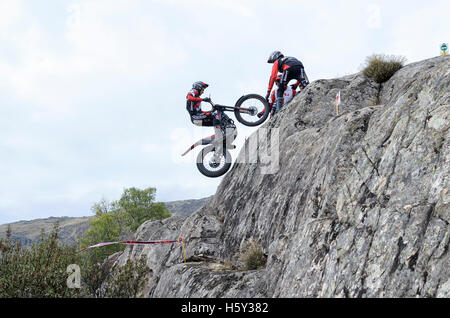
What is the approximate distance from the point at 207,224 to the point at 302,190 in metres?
5.93

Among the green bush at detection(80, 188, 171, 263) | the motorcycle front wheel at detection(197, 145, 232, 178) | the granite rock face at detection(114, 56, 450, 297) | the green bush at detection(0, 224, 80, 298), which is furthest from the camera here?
the green bush at detection(80, 188, 171, 263)

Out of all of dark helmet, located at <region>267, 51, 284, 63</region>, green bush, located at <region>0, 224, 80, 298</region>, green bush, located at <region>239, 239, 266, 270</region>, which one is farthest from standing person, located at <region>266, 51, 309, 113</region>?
green bush, located at <region>0, 224, 80, 298</region>

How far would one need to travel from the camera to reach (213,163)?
16.5 metres

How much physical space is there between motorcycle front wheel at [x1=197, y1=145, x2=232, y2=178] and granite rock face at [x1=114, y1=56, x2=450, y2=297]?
8.70ft

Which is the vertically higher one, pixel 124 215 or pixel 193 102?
pixel 193 102

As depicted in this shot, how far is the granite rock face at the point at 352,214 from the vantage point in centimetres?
555

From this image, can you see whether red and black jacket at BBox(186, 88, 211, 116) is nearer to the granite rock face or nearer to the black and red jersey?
the black and red jersey

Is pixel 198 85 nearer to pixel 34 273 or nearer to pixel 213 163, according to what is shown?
pixel 213 163

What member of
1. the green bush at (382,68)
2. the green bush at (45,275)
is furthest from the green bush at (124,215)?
the green bush at (382,68)

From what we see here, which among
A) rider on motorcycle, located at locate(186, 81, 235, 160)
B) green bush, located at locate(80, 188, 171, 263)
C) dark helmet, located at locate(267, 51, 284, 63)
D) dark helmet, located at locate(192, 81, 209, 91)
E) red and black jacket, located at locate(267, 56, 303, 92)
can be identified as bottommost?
green bush, located at locate(80, 188, 171, 263)

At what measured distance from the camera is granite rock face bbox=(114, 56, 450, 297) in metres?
5.55

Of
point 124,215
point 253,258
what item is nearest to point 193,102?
point 253,258

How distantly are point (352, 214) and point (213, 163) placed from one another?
10004mm

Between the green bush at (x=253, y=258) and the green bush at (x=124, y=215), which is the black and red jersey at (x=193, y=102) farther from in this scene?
the green bush at (x=124, y=215)
